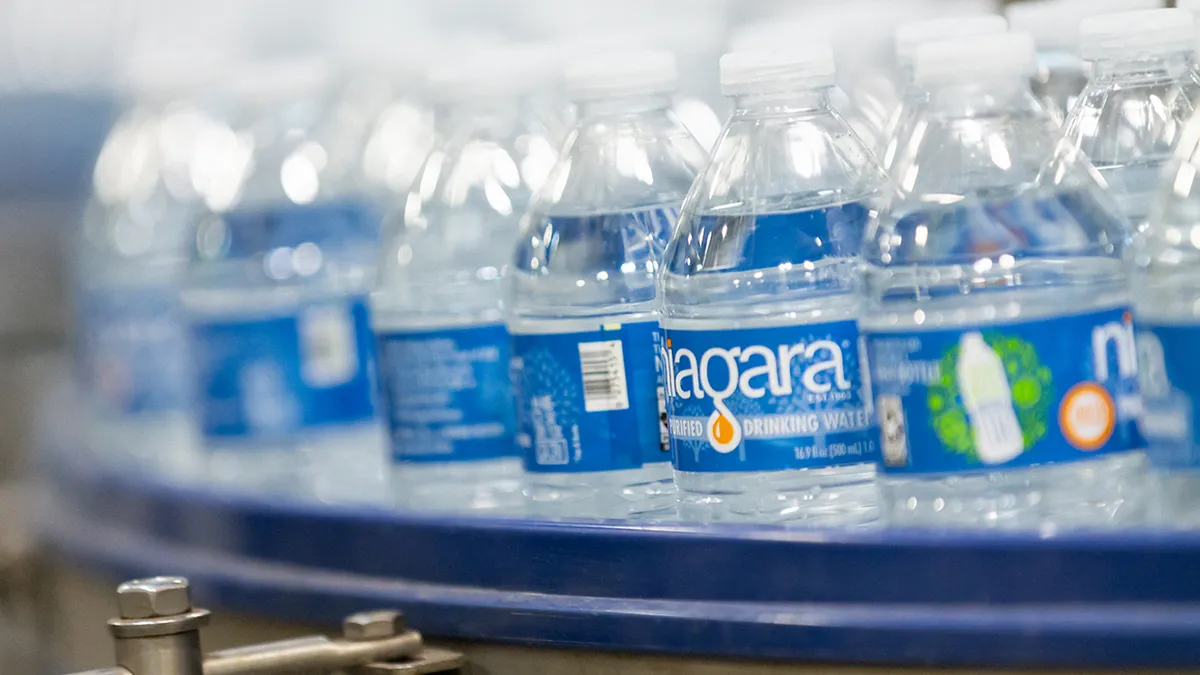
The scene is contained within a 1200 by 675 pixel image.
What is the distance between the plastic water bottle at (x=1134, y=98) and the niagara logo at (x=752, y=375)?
290mm

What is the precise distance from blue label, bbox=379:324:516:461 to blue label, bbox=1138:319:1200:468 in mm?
532

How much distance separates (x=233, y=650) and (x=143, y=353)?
122cm

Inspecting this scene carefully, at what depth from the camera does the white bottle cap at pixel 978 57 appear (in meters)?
1.15

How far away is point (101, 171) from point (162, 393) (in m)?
1.12

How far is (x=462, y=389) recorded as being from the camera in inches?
58.4

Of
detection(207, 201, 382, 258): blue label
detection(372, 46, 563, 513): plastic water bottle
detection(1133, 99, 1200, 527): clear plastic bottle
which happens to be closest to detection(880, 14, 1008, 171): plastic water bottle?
detection(1133, 99, 1200, 527): clear plastic bottle

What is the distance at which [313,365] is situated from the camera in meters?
1.93

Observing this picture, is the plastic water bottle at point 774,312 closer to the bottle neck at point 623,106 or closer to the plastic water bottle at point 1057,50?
the bottle neck at point 623,106

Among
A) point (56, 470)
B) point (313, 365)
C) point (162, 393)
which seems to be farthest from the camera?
point (162, 393)

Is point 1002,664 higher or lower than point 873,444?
lower

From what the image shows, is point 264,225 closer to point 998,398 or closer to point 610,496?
point 610,496

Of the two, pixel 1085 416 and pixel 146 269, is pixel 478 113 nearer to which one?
pixel 1085 416

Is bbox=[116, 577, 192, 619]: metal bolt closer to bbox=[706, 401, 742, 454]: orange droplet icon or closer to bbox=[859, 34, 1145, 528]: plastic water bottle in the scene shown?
bbox=[706, 401, 742, 454]: orange droplet icon

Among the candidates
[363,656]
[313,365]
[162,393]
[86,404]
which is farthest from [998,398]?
[86,404]
